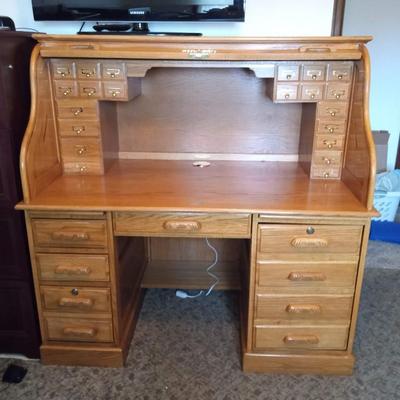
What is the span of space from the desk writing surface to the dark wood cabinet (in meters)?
0.14

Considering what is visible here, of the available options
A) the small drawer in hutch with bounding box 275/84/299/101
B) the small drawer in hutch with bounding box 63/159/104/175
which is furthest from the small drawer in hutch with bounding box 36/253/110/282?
the small drawer in hutch with bounding box 275/84/299/101

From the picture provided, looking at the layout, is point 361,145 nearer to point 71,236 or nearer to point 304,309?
point 304,309

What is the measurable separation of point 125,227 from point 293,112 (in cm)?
100

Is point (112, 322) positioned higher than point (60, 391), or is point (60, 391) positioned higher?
point (112, 322)

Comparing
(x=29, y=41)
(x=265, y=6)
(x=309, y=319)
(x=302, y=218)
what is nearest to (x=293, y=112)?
(x=265, y=6)

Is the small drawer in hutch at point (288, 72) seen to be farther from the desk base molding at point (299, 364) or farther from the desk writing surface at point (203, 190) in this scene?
the desk base molding at point (299, 364)

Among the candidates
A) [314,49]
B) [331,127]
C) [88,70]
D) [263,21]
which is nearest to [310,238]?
[331,127]

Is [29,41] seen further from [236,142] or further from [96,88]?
[236,142]

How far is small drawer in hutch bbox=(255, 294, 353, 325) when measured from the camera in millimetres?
1551

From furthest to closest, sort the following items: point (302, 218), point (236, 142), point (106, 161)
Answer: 1. point (236, 142)
2. point (106, 161)
3. point (302, 218)

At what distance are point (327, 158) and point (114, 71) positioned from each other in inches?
38.3

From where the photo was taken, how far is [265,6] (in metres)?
1.75

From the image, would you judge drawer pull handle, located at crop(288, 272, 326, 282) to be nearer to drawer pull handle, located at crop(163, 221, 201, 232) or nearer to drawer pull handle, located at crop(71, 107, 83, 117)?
drawer pull handle, located at crop(163, 221, 201, 232)

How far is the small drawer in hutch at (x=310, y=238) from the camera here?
1450mm
